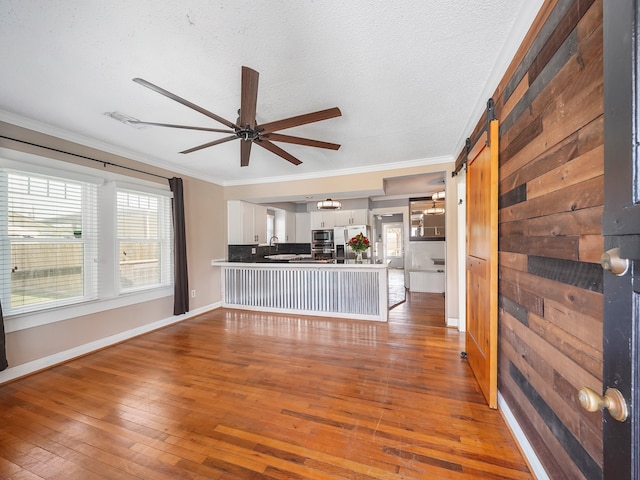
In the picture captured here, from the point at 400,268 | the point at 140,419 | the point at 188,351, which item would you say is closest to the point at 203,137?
the point at 188,351

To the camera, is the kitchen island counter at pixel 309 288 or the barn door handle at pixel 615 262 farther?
the kitchen island counter at pixel 309 288

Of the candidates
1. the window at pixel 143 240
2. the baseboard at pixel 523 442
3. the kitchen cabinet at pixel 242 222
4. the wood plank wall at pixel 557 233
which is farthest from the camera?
the kitchen cabinet at pixel 242 222

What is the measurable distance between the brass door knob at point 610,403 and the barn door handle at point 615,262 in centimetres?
25

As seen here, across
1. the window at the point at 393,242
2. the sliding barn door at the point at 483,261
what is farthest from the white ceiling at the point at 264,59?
the window at the point at 393,242

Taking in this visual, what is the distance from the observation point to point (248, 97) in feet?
5.64

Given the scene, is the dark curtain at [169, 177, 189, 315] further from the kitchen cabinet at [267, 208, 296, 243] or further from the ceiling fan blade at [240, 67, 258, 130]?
the kitchen cabinet at [267, 208, 296, 243]

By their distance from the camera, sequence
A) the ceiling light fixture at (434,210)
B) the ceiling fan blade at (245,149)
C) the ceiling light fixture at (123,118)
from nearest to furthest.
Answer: the ceiling fan blade at (245,149) < the ceiling light fixture at (123,118) < the ceiling light fixture at (434,210)

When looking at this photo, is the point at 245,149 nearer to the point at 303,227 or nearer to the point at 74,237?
the point at 74,237

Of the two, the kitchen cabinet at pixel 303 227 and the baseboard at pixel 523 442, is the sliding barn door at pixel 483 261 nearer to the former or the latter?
the baseboard at pixel 523 442

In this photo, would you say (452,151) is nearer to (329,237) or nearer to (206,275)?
(329,237)

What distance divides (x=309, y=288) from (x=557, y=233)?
3664 mm

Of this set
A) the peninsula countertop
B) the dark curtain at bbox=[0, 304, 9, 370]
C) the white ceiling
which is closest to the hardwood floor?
the dark curtain at bbox=[0, 304, 9, 370]

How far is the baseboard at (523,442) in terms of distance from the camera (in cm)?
136

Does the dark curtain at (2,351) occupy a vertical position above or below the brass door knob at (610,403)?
below
